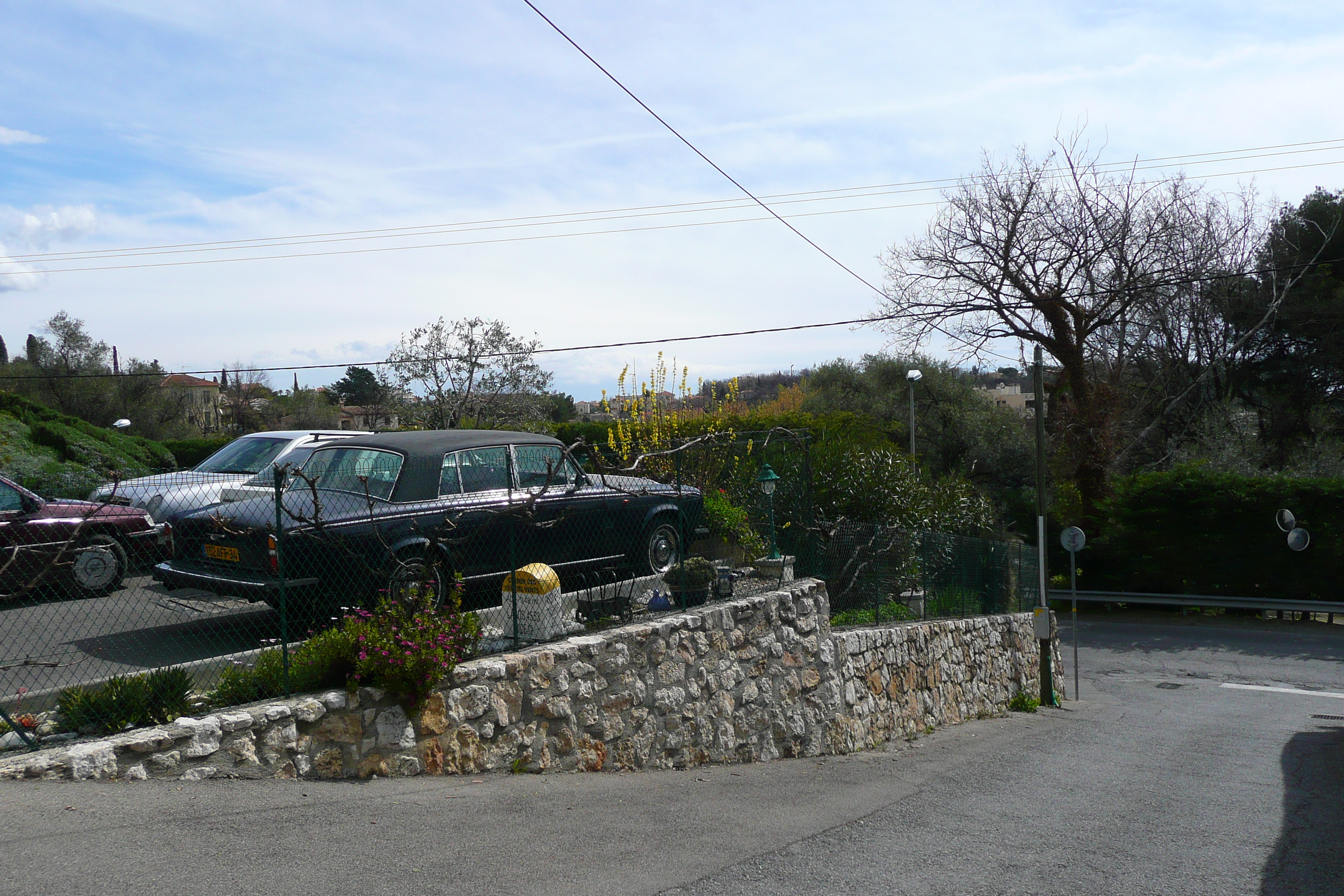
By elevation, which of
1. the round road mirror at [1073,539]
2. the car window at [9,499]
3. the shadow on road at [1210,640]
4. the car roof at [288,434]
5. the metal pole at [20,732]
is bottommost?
the shadow on road at [1210,640]

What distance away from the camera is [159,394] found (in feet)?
127

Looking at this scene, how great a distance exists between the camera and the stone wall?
534 cm

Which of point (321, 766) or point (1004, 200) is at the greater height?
point (1004, 200)

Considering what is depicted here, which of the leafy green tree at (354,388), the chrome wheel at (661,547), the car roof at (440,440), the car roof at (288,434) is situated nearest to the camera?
the car roof at (440,440)

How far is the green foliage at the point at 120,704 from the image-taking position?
17.2 feet

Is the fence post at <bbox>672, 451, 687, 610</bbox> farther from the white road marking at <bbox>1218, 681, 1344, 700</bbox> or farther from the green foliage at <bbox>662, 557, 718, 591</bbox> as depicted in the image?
the white road marking at <bbox>1218, 681, 1344, 700</bbox>

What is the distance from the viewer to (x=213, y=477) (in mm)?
9812

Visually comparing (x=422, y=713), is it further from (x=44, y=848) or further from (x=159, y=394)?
(x=159, y=394)

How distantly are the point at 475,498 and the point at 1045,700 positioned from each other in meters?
13.5

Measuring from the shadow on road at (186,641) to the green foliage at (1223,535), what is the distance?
26385mm

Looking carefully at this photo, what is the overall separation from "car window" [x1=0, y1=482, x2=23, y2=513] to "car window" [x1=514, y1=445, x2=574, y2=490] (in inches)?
151

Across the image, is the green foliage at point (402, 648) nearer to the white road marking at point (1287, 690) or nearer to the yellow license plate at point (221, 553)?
the yellow license plate at point (221, 553)

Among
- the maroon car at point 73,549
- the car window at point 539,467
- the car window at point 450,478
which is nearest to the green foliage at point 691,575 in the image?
the car window at point 539,467

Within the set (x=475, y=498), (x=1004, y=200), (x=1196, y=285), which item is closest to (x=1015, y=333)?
(x=1004, y=200)
